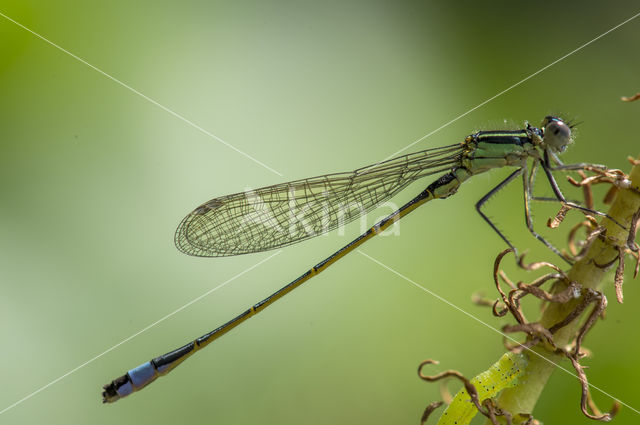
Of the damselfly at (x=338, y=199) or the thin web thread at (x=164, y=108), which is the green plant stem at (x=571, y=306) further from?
the thin web thread at (x=164, y=108)

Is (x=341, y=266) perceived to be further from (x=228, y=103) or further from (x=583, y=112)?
(x=583, y=112)

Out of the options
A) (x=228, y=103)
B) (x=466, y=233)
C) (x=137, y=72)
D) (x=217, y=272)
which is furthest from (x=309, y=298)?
(x=137, y=72)

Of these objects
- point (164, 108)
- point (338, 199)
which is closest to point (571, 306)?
point (338, 199)

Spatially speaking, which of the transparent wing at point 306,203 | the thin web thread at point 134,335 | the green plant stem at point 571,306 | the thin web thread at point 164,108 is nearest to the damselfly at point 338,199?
the transparent wing at point 306,203

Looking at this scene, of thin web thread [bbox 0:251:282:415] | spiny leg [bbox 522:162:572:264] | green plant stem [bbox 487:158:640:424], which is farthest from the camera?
spiny leg [bbox 522:162:572:264]

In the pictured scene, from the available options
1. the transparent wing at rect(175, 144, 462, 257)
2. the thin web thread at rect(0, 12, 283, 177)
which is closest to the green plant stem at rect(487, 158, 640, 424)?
the transparent wing at rect(175, 144, 462, 257)

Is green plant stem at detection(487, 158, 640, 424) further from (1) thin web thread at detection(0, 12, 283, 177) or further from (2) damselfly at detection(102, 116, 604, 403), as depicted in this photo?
(1) thin web thread at detection(0, 12, 283, 177)
